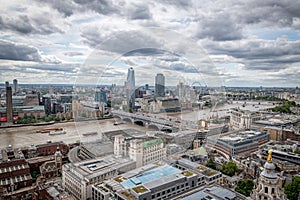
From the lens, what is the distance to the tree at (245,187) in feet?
11.4

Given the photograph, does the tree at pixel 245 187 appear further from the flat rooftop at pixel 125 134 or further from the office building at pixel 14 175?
the office building at pixel 14 175

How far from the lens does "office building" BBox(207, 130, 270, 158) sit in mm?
5477

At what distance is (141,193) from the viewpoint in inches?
101

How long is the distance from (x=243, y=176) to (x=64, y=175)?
328cm

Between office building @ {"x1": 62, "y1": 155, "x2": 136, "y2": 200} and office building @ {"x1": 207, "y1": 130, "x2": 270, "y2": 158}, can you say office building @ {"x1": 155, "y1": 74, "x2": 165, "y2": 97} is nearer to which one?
office building @ {"x1": 207, "y1": 130, "x2": 270, "y2": 158}

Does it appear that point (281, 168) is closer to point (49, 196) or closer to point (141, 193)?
point (141, 193)

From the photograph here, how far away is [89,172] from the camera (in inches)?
140

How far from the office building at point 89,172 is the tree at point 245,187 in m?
1.78

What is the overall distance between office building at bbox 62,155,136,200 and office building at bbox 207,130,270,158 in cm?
272

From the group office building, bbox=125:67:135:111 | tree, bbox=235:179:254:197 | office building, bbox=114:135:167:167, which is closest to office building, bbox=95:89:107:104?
office building, bbox=125:67:135:111

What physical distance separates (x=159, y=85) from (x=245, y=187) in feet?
9.65

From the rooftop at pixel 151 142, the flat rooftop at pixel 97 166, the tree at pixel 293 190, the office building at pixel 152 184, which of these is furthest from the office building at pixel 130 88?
the tree at pixel 293 190

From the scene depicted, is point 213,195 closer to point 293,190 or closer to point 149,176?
point 149,176

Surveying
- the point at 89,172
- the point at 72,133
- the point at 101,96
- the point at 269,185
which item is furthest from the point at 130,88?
the point at 72,133
